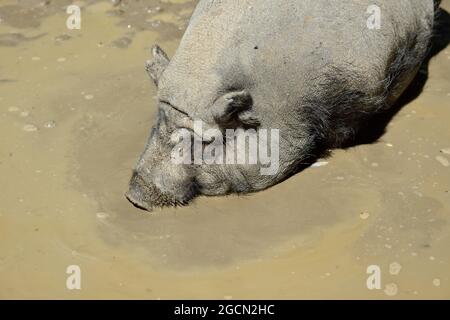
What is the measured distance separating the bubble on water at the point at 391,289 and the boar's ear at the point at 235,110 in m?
1.36

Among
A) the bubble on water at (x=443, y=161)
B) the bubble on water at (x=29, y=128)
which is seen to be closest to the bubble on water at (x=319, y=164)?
the bubble on water at (x=443, y=161)

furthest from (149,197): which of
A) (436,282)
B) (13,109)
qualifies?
(436,282)

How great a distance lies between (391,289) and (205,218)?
4.42 feet

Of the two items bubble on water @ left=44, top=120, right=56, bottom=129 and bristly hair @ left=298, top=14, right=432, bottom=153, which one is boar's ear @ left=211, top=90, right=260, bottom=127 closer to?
bristly hair @ left=298, top=14, right=432, bottom=153

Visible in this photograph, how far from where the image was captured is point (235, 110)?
4945 millimetres

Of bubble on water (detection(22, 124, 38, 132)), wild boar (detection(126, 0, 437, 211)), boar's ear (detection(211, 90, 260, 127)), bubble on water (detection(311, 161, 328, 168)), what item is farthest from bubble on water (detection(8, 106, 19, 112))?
bubble on water (detection(311, 161, 328, 168))

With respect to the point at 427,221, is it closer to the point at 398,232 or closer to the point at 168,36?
the point at 398,232

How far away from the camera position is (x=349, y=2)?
532 cm

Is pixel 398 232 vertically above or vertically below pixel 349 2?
below
